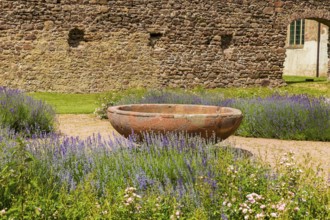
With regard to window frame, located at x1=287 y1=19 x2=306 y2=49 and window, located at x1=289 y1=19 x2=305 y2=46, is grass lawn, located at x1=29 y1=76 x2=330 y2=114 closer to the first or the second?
window frame, located at x1=287 y1=19 x2=306 y2=49

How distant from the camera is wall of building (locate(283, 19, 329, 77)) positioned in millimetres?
24297

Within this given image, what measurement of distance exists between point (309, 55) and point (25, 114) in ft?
64.8

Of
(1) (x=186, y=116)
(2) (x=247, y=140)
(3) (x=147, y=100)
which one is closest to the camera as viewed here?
(1) (x=186, y=116)

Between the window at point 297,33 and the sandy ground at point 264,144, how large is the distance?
62.5 feet

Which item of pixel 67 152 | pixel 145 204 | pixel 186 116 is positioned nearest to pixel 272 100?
pixel 186 116

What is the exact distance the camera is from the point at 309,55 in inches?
998

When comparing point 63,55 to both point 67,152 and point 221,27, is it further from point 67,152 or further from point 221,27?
point 67,152

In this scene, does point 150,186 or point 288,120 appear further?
point 288,120

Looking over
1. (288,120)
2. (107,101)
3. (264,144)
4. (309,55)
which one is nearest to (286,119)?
(288,120)

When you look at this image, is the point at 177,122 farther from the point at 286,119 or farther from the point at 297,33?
the point at 297,33

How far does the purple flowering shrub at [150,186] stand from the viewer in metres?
3.26

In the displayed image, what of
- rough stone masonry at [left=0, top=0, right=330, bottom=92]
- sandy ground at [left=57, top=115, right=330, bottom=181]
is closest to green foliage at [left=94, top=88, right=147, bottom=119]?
sandy ground at [left=57, top=115, right=330, bottom=181]

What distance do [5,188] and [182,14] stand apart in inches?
482

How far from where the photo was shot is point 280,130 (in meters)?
8.37
